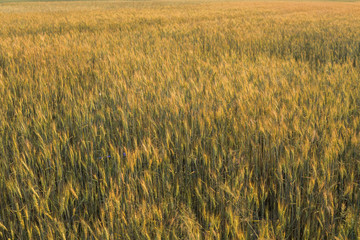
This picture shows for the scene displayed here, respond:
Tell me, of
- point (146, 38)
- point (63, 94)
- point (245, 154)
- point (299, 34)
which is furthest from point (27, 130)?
point (299, 34)

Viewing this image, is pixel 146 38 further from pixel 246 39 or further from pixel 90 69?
pixel 90 69

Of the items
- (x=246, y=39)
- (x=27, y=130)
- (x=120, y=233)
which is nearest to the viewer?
(x=120, y=233)

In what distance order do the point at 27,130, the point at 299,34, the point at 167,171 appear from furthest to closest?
the point at 299,34 < the point at 27,130 < the point at 167,171

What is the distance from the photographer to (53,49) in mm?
3736

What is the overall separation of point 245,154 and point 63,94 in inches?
57.4

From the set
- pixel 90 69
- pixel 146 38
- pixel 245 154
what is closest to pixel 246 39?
pixel 146 38

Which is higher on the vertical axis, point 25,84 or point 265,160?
point 25,84

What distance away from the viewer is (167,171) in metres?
1.20

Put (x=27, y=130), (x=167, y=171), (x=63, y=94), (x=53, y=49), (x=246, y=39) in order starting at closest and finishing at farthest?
(x=167, y=171) < (x=27, y=130) < (x=63, y=94) < (x=53, y=49) < (x=246, y=39)

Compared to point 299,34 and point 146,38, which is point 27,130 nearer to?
point 146,38

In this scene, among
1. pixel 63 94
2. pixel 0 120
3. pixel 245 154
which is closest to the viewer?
pixel 245 154

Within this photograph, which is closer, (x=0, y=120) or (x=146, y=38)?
(x=0, y=120)

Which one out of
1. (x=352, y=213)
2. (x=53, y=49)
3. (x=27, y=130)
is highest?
(x=53, y=49)

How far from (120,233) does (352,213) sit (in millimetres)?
719
